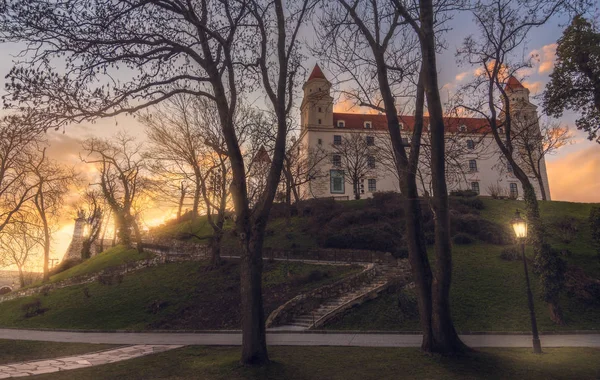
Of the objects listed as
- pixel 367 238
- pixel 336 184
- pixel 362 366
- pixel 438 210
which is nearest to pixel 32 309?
pixel 367 238

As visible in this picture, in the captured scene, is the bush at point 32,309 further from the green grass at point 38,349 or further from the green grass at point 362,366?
the green grass at point 362,366

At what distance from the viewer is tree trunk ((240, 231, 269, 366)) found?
837 cm

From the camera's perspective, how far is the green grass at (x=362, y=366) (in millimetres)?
7684

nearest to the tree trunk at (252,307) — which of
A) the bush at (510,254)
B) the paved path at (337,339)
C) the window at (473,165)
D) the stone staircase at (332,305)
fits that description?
the paved path at (337,339)

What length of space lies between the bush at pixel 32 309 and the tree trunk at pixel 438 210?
25.5m

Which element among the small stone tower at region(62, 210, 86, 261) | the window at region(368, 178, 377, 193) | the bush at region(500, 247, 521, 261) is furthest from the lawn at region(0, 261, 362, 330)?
the window at region(368, 178, 377, 193)

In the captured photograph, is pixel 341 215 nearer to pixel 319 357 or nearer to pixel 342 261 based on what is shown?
pixel 342 261

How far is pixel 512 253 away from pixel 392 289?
9.60 m

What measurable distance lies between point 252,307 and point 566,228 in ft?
94.6

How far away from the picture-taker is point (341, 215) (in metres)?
31.5

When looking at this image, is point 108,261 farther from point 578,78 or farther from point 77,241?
point 578,78

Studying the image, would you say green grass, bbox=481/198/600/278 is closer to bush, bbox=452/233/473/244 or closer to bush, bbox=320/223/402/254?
bush, bbox=452/233/473/244

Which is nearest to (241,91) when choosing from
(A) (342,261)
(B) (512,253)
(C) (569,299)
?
(A) (342,261)

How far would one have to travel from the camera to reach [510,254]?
2328 cm
